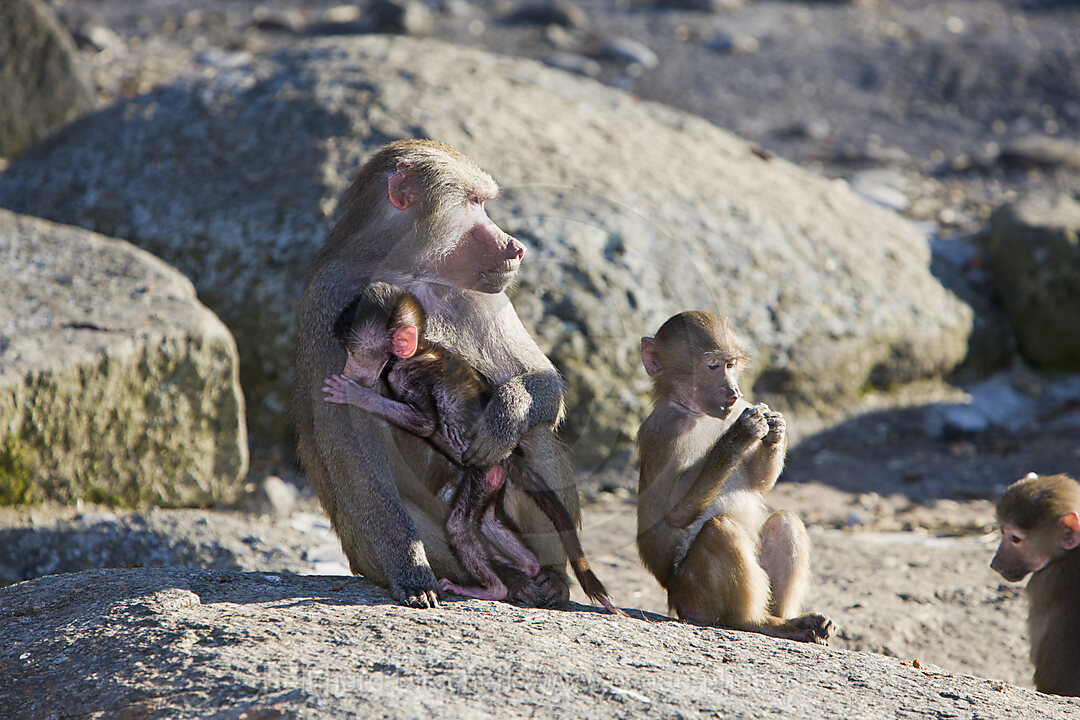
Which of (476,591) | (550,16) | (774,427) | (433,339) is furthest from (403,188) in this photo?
(550,16)

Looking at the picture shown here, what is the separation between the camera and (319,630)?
10.9ft

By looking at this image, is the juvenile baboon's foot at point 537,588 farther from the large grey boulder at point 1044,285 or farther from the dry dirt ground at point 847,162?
the large grey boulder at point 1044,285

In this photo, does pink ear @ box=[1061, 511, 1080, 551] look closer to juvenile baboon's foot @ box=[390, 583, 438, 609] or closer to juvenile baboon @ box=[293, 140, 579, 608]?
juvenile baboon @ box=[293, 140, 579, 608]

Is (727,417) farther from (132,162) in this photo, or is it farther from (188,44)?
(188,44)

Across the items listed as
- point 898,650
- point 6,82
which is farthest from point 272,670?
point 6,82

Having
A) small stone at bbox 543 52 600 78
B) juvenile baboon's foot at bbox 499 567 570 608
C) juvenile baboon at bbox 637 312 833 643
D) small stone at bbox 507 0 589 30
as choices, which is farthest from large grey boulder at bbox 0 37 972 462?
small stone at bbox 507 0 589 30

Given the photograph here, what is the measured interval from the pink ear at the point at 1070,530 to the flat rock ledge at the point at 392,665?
101cm

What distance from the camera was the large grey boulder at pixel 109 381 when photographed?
502 cm

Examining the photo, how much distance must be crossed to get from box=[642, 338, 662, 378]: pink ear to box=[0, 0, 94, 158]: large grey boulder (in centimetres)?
753

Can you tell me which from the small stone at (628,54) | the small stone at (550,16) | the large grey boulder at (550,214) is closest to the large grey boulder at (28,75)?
the large grey boulder at (550,214)

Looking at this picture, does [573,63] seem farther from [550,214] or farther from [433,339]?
[433,339]

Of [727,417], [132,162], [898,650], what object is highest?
[727,417]

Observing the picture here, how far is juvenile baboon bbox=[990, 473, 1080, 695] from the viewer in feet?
13.6

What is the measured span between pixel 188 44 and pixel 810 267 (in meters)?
8.29
